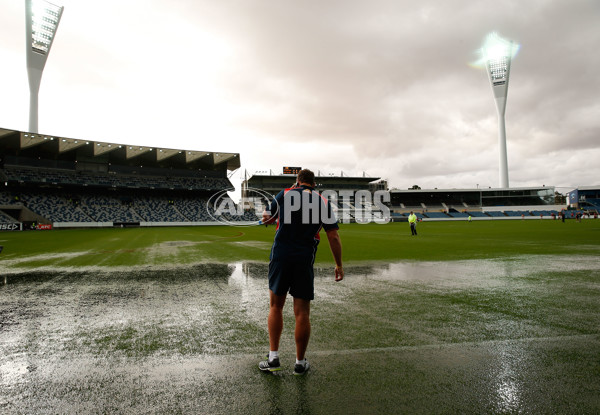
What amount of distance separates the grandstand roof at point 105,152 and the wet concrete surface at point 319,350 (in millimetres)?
54985

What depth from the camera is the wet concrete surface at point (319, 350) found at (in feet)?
8.59

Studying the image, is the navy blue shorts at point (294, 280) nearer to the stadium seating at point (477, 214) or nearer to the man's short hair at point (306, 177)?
the man's short hair at point (306, 177)

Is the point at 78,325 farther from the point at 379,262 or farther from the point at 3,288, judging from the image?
the point at 379,262

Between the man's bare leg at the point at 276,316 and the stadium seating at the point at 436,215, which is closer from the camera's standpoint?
the man's bare leg at the point at 276,316

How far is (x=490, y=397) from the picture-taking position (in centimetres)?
262

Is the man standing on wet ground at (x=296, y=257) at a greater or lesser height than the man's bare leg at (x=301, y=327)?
greater

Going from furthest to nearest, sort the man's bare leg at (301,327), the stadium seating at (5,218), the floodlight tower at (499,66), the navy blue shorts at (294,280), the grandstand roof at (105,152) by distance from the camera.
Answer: the floodlight tower at (499,66), the grandstand roof at (105,152), the stadium seating at (5,218), the navy blue shorts at (294,280), the man's bare leg at (301,327)

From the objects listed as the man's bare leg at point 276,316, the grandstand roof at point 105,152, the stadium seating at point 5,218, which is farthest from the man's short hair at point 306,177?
the grandstand roof at point 105,152

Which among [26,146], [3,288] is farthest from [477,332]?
[26,146]

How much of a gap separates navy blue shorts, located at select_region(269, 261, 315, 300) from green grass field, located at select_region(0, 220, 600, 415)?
2.48 feet

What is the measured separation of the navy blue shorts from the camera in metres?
3.31

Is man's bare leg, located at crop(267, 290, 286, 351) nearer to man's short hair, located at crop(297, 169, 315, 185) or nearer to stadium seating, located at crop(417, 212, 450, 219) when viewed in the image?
A: man's short hair, located at crop(297, 169, 315, 185)

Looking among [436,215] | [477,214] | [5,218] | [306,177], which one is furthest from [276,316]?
[477,214]

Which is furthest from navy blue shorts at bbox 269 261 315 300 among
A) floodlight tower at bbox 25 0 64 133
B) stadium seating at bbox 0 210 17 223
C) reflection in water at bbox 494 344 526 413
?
floodlight tower at bbox 25 0 64 133
